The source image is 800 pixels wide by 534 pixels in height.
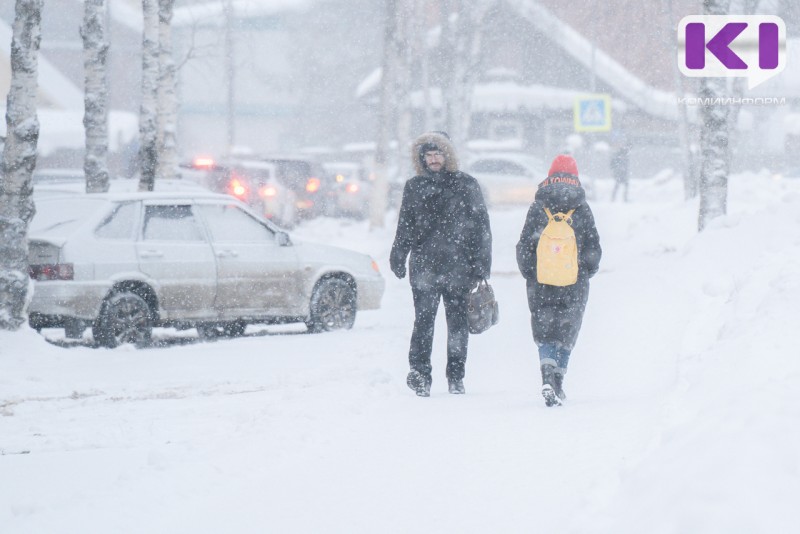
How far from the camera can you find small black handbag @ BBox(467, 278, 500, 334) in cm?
816

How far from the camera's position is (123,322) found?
37.0 feet

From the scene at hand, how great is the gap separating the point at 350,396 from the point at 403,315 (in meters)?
6.66

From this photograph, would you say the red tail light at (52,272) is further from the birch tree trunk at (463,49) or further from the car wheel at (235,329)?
the birch tree trunk at (463,49)

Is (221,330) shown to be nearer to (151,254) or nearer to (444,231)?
(151,254)

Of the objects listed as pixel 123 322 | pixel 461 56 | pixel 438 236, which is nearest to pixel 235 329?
pixel 123 322

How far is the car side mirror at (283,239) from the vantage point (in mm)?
12688

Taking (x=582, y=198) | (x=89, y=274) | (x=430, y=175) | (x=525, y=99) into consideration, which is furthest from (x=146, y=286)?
(x=525, y=99)

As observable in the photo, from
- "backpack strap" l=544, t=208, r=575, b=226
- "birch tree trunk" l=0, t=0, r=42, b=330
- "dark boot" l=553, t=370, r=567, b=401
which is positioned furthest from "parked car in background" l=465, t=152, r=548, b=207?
"dark boot" l=553, t=370, r=567, b=401

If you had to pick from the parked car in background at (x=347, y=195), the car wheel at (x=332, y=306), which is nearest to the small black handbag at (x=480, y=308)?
the car wheel at (x=332, y=306)

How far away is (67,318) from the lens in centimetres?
1110

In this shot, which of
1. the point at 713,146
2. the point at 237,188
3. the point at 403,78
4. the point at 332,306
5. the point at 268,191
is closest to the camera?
the point at 332,306

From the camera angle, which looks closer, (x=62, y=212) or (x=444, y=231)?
(x=444, y=231)

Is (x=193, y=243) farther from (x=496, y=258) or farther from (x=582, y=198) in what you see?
(x=496, y=258)

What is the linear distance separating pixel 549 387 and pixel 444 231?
1270mm
